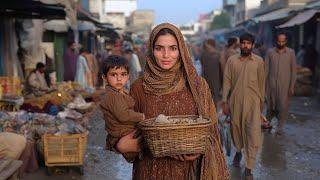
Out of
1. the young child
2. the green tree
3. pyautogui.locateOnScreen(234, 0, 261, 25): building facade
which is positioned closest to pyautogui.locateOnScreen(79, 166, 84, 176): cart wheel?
the young child

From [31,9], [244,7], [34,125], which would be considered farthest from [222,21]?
[34,125]

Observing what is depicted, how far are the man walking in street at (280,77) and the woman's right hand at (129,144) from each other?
6315mm

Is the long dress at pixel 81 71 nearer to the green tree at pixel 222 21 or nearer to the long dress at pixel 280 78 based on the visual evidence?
the long dress at pixel 280 78

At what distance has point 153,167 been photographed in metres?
2.89

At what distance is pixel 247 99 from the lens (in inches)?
253

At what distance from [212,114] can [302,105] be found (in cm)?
1130

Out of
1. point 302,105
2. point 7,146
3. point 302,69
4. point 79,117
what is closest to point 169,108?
point 7,146

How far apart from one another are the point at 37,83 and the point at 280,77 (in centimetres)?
518

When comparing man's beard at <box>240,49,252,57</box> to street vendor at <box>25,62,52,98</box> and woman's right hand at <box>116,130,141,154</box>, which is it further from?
street vendor at <box>25,62,52,98</box>

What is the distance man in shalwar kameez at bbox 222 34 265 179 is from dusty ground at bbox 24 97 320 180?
45 centimetres

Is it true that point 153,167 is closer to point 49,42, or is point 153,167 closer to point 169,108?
point 169,108

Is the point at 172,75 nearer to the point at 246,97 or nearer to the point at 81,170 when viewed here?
the point at 246,97

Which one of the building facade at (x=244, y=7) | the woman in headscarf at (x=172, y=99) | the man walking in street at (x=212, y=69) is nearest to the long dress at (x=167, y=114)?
the woman in headscarf at (x=172, y=99)

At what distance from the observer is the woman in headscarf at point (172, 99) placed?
279 cm
